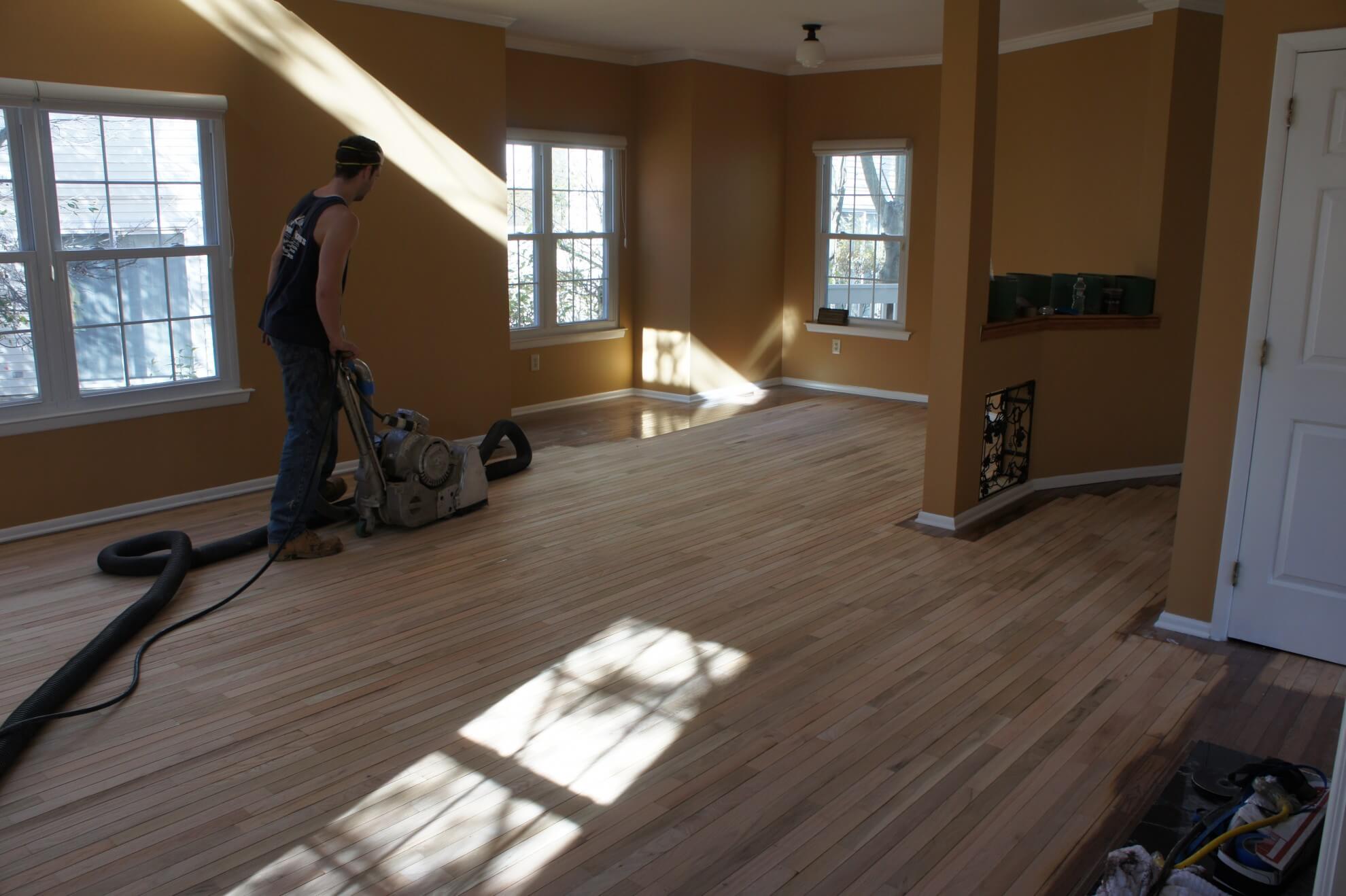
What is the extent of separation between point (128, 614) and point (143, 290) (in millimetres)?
2089

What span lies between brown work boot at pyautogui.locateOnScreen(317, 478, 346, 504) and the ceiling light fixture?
421cm

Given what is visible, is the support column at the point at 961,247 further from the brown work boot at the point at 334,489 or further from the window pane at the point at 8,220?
the window pane at the point at 8,220

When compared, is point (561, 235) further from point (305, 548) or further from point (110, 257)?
point (305, 548)

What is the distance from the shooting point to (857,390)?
920 centimetres

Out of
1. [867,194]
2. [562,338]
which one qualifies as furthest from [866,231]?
[562,338]

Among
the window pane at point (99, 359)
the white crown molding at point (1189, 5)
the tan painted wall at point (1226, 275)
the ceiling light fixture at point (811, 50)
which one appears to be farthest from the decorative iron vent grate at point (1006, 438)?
the window pane at point (99, 359)

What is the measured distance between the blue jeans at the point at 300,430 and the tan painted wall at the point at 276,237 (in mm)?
1093

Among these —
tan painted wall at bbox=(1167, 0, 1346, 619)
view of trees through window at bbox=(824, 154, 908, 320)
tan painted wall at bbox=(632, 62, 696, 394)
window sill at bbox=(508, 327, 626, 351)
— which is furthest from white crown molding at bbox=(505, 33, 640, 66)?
tan painted wall at bbox=(1167, 0, 1346, 619)

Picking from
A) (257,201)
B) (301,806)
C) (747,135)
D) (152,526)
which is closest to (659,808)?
(301,806)

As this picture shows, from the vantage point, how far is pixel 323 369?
4703mm

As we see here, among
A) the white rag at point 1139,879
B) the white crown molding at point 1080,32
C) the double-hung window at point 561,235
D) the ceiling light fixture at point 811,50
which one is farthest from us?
the double-hung window at point 561,235

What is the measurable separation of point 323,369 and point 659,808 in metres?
2.81

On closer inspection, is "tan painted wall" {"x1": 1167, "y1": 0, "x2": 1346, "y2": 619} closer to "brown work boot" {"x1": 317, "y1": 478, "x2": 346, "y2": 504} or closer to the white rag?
the white rag

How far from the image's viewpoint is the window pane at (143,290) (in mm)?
5176
